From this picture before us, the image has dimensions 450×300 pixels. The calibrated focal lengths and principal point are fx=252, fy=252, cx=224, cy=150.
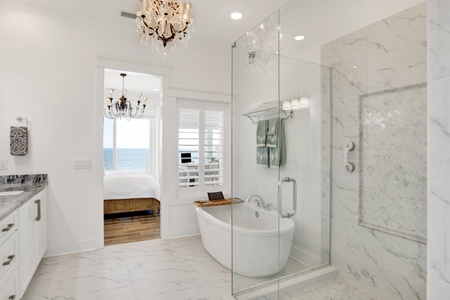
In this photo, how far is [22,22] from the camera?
302cm

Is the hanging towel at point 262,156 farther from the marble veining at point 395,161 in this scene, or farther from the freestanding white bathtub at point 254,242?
the marble veining at point 395,161

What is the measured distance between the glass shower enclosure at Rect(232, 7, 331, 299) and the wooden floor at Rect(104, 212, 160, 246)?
178 cm

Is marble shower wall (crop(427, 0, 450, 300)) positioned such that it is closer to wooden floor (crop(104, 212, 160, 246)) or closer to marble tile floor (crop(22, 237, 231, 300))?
marble tile floor (crop(22, 237, 231, 300))

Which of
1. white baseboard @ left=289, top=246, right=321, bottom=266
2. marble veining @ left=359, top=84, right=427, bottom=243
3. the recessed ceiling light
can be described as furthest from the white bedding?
marble veining @ left=359, top=84, right=427, bottom=243

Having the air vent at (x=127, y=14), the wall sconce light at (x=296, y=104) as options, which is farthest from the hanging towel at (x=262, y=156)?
the air vent at (x=127, y=14)

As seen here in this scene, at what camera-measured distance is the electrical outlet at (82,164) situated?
128 inches

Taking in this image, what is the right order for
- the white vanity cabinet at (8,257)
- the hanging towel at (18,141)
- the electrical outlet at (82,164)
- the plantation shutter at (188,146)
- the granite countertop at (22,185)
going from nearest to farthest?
the white vanity cabinet at (8,257)
the granite countertop at (22,185)
the hanging towel at (18,141)
the electrical outlet at (82,164)
the plantation shutter at (188,146)

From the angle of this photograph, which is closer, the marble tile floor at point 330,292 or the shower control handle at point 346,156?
the marble tile floor at point 330,292

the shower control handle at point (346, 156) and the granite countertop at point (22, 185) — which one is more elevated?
the shower control handle at point (346, 156)

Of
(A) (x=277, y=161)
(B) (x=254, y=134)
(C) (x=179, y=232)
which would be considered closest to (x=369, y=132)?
(A) (x=277, y=161)

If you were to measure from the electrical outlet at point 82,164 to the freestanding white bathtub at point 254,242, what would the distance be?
72.5 inches

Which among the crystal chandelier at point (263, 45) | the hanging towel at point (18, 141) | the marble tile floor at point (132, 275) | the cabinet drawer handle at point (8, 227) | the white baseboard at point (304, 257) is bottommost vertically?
the marble tile floor at point (132, 275)

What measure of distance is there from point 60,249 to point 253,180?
8.41ft

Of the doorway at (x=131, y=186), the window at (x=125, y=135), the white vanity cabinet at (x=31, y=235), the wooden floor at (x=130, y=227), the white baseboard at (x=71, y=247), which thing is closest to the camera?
the white vanity cabinet at (x=31, y=235)
